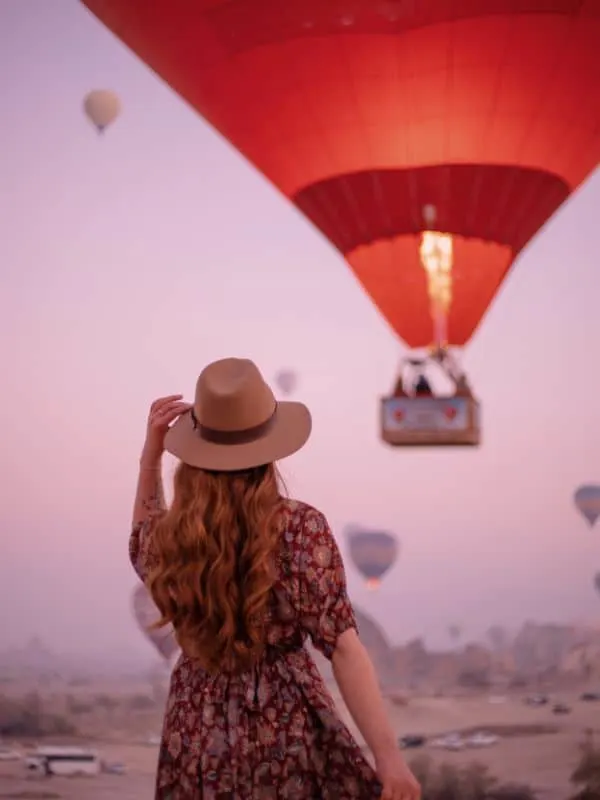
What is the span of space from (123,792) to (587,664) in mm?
1304

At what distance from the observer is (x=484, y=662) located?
3.79 metres

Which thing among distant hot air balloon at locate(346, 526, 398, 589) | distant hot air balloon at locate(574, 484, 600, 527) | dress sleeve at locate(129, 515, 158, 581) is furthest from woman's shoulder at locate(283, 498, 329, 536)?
distant hot air balloon at locate(574, 484, 600, 527)

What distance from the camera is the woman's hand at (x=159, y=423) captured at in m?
1.75

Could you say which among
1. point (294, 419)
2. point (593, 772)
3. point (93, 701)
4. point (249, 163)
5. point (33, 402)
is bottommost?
point (593, 772)

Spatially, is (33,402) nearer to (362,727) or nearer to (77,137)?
(77,137)

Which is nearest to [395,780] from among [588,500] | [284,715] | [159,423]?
[284,715]

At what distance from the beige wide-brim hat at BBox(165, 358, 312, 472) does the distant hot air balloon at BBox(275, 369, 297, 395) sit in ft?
6.71

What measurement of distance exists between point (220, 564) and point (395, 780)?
0.99 feet

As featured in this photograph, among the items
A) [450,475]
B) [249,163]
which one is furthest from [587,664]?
[249,163]

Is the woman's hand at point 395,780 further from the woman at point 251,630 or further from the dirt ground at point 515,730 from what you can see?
the dirt ground at point 515,730

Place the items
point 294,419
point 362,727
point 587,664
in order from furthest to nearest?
point 587,664 < point 294,419 < point 362,727

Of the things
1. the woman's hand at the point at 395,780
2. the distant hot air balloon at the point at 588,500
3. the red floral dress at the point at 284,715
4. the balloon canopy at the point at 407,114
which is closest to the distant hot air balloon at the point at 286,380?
the balloon canopy at the point at 407,114

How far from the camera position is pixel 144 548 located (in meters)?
1.68

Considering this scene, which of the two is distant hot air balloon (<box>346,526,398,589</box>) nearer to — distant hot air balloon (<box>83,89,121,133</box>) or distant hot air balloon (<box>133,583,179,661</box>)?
distant hot air balloon (<box>133,583,179,661</box>)
